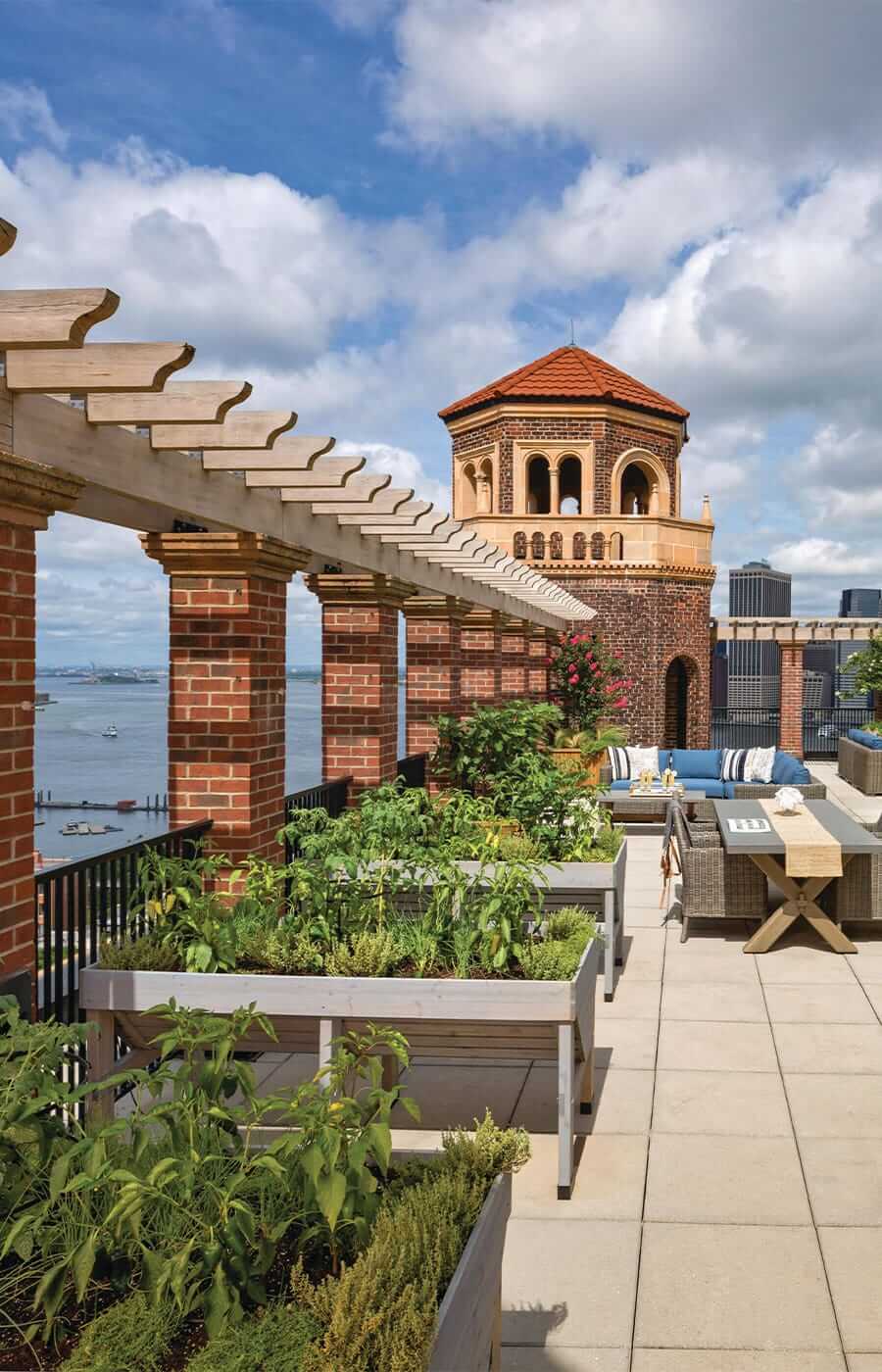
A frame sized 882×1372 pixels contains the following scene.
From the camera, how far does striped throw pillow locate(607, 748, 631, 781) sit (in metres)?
15.5

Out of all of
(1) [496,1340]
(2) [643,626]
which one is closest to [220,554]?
(1) [496,1340]

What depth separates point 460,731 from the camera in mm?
9992

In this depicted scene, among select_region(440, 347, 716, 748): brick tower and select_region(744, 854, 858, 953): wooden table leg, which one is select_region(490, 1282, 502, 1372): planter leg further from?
select_region(440, 347, 716, 748): brick tower

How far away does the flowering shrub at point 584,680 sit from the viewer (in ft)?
65.7

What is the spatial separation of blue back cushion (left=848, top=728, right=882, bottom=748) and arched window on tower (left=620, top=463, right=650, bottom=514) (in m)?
8.01

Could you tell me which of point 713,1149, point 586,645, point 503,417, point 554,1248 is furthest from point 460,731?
point 503,417

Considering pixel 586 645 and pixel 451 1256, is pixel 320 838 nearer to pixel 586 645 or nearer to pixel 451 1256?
pixel 451 1256

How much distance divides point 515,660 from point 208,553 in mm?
10363

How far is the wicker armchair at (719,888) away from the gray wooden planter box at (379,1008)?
3.92 meters

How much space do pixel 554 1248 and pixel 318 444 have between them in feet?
10.8

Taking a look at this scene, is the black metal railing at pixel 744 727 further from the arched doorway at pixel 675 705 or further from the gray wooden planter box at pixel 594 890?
the gray wooden planter box at pixel 594 890

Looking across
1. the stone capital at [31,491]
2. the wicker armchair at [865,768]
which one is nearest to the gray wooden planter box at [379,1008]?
the stone capital at [31,491]

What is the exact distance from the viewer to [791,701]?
25.5 metres

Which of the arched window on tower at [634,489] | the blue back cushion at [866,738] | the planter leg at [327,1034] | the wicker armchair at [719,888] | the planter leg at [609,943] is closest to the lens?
the planter leg at [327,1034]
